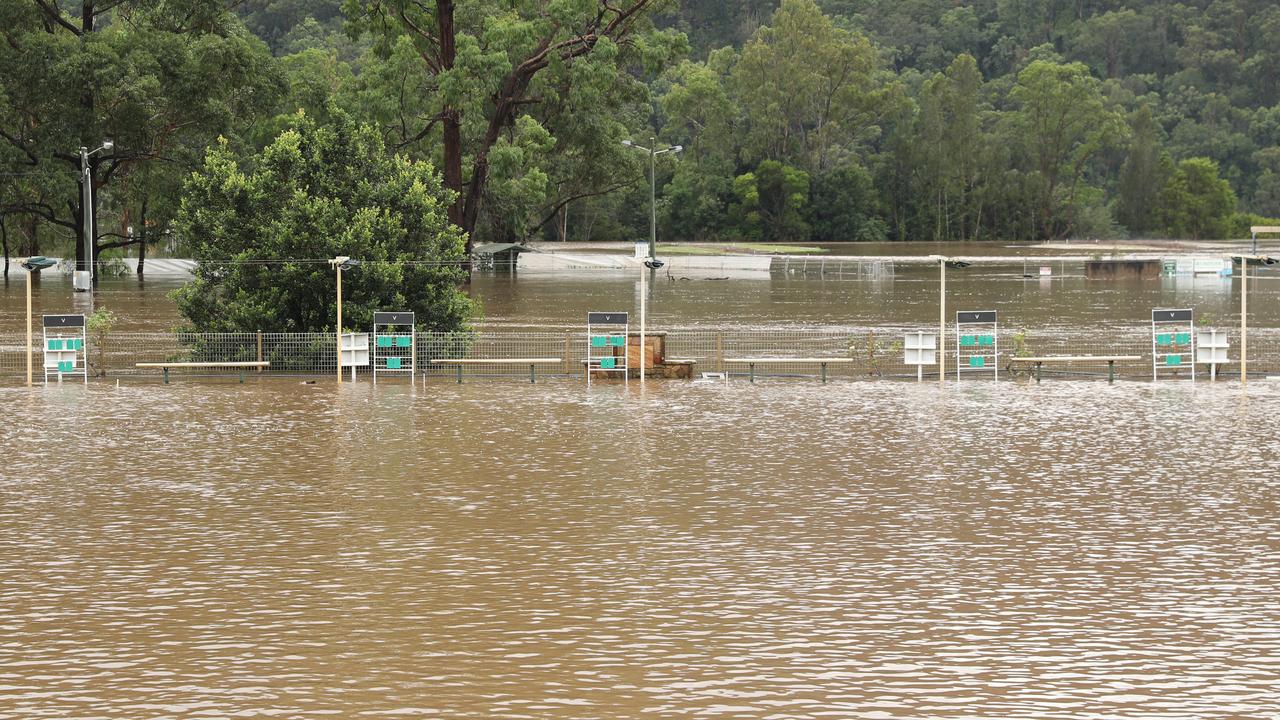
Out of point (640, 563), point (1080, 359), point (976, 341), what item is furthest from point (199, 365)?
point (640, 563)

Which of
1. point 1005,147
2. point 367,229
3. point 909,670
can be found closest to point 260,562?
point 909,670

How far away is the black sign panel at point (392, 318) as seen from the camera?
111 feet

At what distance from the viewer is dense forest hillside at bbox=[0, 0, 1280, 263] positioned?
7544cm

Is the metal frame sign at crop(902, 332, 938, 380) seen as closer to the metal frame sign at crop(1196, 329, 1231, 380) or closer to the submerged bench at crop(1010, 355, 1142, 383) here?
the submerged bench at crop(1010, 355, 1142, 383)

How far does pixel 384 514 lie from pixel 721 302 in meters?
55.0

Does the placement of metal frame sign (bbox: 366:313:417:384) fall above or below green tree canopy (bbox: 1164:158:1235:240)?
below

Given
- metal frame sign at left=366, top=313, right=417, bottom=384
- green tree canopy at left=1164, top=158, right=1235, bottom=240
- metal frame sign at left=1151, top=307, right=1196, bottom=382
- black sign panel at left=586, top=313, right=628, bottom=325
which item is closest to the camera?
metal frame sign at left=1151, top=307, right=1196, bottom=382

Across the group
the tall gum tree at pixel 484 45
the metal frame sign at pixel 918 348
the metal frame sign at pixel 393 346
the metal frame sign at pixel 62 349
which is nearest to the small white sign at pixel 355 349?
the metal frame sign at pixel 393 346

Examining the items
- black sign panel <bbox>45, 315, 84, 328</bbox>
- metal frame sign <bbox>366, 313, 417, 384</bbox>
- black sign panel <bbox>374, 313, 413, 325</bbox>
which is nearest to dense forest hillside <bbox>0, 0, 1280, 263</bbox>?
metal frame sign <bbox>366, 313, 417, 384</bbox>

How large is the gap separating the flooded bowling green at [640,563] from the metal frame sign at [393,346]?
613 cm

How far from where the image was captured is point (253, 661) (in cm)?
1141

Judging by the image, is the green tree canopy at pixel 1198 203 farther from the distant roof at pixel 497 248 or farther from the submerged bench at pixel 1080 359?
the submerged bench at pixel 1080 359

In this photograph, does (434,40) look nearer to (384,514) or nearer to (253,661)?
(384,514)

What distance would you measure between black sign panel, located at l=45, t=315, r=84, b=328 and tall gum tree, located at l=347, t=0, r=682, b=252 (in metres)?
38.4
